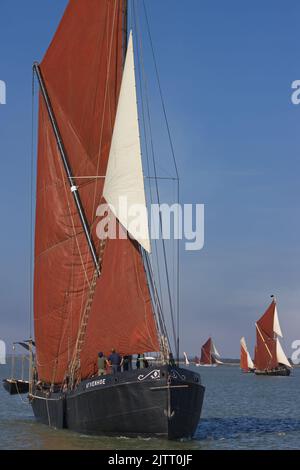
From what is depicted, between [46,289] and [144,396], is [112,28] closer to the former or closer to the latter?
[46,289]

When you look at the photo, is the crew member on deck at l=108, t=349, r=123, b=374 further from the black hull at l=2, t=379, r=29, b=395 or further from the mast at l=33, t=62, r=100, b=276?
the black hull at l=2, t=379, r=29, b=395

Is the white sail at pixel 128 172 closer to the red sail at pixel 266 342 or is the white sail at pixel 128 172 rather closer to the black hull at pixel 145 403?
the black hull at pixel 145 403

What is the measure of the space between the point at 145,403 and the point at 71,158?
53.5ft

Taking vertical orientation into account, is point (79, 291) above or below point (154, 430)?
above

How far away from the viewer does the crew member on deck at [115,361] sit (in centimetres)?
3006

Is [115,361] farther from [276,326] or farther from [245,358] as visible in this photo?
[245,358]

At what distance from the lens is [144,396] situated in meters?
27.8

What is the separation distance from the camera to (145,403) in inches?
1096

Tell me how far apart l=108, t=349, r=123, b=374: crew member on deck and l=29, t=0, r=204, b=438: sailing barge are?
0.50 metres

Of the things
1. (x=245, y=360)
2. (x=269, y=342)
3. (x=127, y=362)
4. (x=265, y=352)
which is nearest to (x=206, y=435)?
(x=127, y=362)

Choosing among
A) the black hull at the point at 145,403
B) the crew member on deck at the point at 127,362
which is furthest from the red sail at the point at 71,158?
the black hull at the point at 145,403

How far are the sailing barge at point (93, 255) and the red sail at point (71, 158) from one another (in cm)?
5
